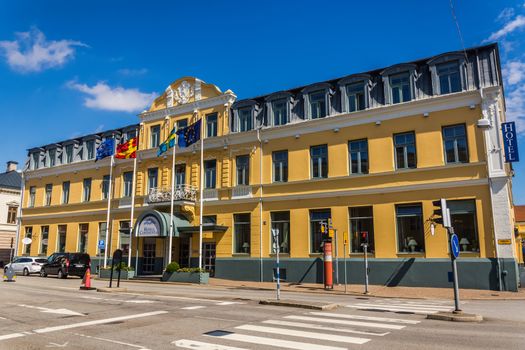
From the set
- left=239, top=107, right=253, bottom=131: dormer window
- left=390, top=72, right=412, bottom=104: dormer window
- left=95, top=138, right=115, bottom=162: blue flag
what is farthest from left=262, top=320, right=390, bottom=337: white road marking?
left=95, top=138, right=115, bottom=162: blue flag

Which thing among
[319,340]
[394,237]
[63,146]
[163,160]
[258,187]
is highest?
[63,146]

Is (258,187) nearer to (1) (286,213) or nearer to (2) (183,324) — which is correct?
(1) (286,213)

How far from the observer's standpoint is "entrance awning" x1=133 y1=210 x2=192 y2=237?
1119 inches

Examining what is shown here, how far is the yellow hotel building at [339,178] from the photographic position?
2130 cm

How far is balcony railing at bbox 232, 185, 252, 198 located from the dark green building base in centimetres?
406

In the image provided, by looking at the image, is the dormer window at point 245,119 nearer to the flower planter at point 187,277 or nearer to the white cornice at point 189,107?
the white cornice at point 189,107

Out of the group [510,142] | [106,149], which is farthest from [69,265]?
[510,142]

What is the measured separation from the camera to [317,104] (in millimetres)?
26797

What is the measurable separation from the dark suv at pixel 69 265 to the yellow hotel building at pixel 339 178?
3590 millimetres

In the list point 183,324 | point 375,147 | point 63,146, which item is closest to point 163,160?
point 63,146

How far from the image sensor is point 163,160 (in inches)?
1294

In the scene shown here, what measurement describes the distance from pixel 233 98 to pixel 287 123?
16.5ft

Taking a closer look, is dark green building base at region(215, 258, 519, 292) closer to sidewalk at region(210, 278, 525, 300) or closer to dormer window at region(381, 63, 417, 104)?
sidewalk at region(210, 278, 525, 300)

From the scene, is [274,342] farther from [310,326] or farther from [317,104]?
[317,104]
